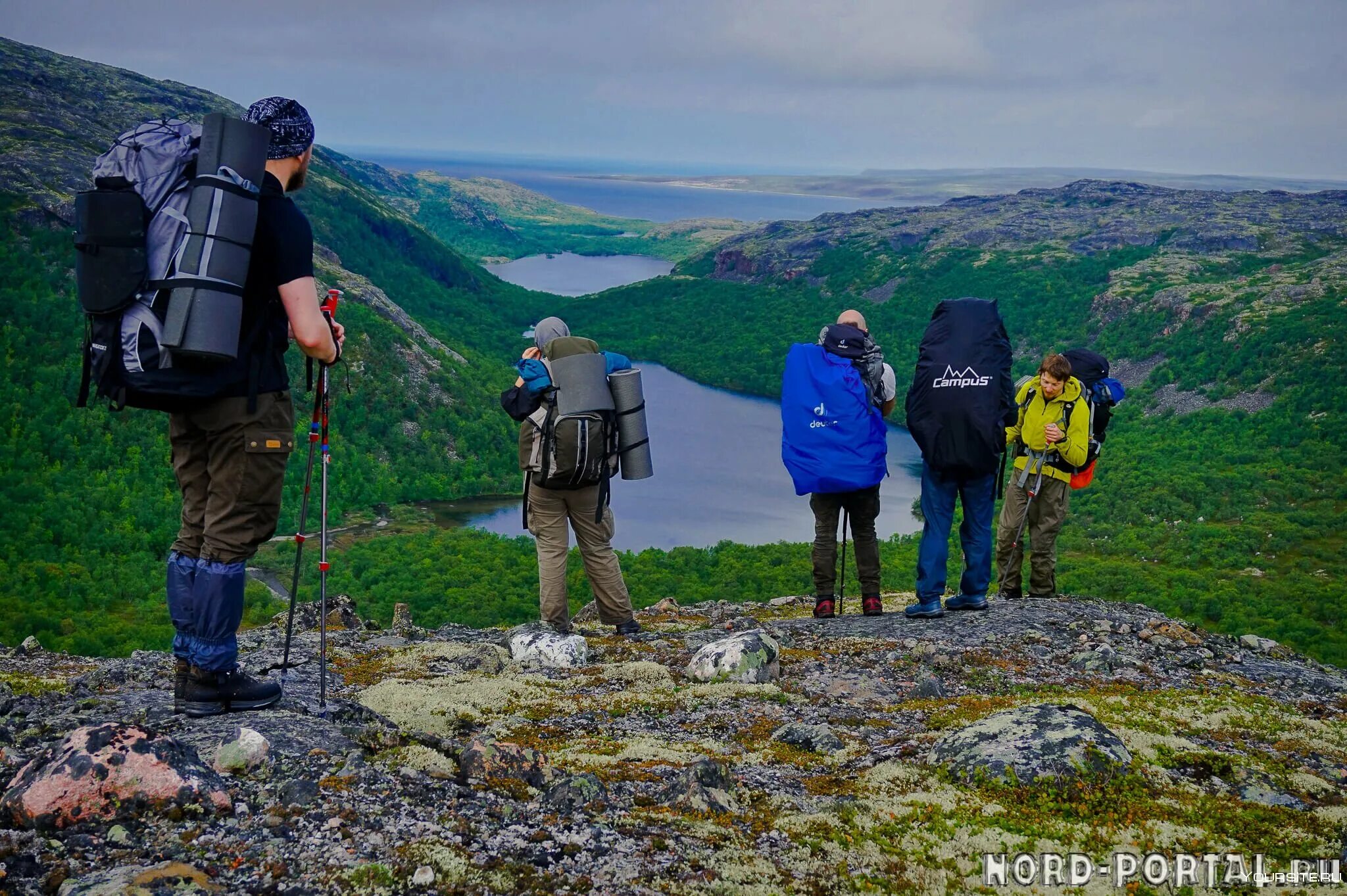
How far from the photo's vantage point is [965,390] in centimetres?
1048

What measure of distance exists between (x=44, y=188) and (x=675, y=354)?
211 feet

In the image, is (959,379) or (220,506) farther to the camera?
(959,379)

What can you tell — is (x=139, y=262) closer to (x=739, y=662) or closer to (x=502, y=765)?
(x=502, y=765)

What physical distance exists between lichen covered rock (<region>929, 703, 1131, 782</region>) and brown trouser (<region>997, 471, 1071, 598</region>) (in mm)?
6339

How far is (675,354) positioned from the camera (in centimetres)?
10450

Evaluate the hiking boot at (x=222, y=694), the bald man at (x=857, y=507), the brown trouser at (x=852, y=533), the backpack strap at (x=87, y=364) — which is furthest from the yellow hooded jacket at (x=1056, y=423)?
the backpack strap at (x=87, y=364)

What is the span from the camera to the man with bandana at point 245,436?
5703 mm

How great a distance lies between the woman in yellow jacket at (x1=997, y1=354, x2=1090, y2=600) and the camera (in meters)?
12.0

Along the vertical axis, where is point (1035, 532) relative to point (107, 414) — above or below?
above

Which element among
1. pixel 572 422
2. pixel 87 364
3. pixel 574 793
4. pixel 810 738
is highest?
pixel 87 364

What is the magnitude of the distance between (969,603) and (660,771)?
6668mm

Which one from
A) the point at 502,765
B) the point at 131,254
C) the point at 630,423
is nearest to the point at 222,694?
the point at 502,765

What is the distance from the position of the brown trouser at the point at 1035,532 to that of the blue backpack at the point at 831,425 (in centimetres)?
280

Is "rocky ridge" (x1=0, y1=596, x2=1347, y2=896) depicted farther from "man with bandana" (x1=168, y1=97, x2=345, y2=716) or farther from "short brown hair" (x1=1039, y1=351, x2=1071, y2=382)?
"short brown hair" (x1=1039, y1=351, x2=1071, y2=382)
